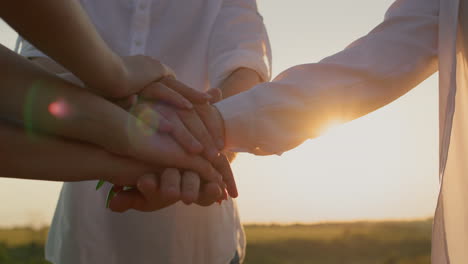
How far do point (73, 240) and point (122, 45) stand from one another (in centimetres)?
65

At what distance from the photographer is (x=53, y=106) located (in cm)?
127

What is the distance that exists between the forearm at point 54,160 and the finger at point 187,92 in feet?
0.90

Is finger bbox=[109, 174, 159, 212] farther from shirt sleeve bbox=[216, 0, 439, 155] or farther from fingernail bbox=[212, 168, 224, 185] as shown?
shirt sleeve bbox=[216, 0, 439, 155]

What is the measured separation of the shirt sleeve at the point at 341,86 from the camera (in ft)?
5.21

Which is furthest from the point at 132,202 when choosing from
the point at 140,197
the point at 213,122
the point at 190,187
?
the point at 213,122

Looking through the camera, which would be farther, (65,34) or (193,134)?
(193,134)

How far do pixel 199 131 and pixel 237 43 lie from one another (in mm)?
398

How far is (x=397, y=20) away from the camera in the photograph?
1.63 metres

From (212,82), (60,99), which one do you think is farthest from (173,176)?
(212,82)

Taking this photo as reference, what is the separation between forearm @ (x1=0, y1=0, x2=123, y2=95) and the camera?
Answer: 1.05 metres

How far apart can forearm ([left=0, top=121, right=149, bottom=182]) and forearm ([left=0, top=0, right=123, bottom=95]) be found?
0.17 metres

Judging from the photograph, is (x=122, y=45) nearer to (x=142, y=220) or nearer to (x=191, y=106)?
(x=191, y=106)

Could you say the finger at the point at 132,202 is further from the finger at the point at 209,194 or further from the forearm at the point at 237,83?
the forearm at the point at 237,83

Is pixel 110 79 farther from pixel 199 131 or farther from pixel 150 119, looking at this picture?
pixel 199 131
